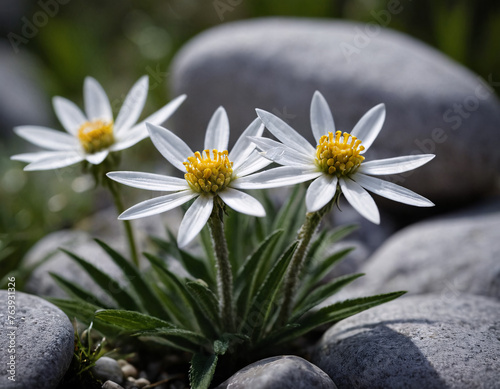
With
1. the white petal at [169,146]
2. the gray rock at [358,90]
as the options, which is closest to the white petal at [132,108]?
the white petal at [169,146]

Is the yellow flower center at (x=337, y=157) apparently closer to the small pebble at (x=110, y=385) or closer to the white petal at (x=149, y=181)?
the white petal at (x=149, y=181)

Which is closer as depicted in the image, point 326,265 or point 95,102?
point 326,265

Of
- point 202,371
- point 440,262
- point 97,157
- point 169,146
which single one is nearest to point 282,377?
point 202,371

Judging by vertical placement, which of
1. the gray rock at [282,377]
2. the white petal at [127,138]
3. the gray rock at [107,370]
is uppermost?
the white petal at [127,138]

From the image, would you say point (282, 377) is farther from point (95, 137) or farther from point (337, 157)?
point (95, 137)

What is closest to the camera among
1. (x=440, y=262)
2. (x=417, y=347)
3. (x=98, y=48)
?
(x=417, y=347)

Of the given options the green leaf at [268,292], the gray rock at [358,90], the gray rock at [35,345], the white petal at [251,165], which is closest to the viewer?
the gray rock at [35,345]
